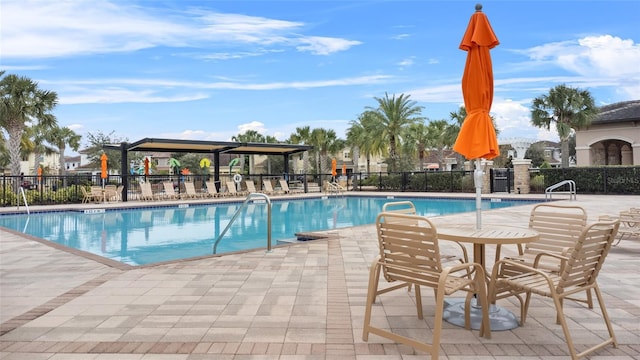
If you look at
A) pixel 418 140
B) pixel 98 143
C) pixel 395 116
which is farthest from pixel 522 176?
pixel 98 143

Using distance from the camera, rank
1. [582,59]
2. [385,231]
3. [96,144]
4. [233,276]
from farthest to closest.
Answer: [96,144] → [582,59] → [233,276] → [385,231]

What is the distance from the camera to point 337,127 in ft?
125

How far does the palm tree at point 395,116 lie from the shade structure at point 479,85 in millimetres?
21944

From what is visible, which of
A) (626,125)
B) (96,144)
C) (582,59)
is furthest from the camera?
(96,144)

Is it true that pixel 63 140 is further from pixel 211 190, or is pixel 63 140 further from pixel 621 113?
pixel 621 113

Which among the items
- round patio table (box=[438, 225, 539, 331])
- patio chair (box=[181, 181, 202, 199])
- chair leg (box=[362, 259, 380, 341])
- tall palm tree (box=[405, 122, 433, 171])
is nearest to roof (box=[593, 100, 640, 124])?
tall palm tree (box=[405, 122, 433, 171])

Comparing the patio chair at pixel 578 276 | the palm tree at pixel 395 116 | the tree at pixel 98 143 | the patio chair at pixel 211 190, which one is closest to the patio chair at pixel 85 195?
the patio chair at pixel 211 190

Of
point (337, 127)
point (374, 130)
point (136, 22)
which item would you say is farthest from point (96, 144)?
point (136, 22)

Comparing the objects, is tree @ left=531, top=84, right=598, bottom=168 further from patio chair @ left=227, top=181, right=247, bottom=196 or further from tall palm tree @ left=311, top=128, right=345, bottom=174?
tall palm tree @ left=311, top=128, right=345, bottom=174

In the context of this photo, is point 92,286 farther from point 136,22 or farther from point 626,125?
point 626,125

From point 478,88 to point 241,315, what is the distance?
8.40ft

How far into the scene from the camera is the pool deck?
2611 millimetres

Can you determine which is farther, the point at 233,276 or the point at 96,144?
the point at 96,144

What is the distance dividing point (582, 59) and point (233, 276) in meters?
20.6
